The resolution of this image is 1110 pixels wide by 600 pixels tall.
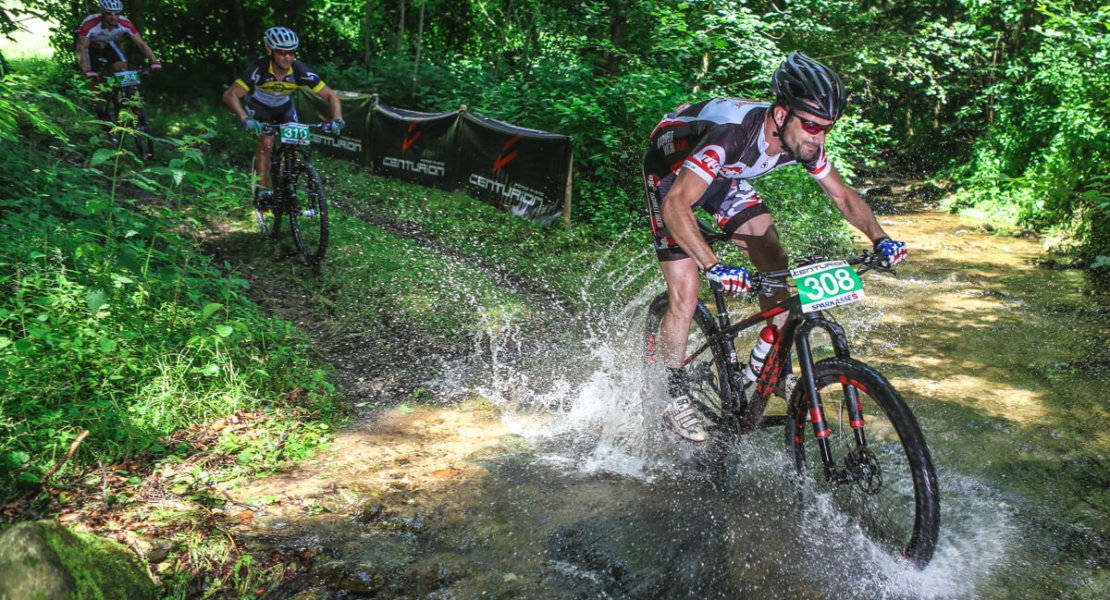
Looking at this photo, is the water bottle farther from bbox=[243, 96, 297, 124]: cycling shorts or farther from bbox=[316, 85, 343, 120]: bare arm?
bbox=[243, 96, 297, 124]: cycling shorts

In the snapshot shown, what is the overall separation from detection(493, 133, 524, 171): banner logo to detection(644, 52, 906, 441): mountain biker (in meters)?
6.32

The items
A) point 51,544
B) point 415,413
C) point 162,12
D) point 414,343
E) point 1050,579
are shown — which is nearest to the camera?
point 51,544

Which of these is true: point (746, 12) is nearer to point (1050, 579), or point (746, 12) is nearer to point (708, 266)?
point (708, 266)

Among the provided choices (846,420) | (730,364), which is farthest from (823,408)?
(730,364)

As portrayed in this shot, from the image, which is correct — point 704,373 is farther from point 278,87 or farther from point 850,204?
point 278,87

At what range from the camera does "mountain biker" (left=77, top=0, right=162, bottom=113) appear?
9.70 m

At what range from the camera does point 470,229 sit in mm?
9727

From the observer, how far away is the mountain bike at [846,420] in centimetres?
271

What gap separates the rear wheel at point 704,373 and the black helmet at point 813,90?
4.53 feet

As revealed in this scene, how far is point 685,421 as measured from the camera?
12.9 ft

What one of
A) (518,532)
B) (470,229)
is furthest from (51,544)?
(470,229)

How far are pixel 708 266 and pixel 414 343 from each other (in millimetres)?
3125

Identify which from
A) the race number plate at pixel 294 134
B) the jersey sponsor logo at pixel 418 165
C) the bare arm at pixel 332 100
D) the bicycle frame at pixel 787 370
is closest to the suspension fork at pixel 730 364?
the bicycle frame at pixel 787 370

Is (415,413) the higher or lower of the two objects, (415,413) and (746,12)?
the lower
